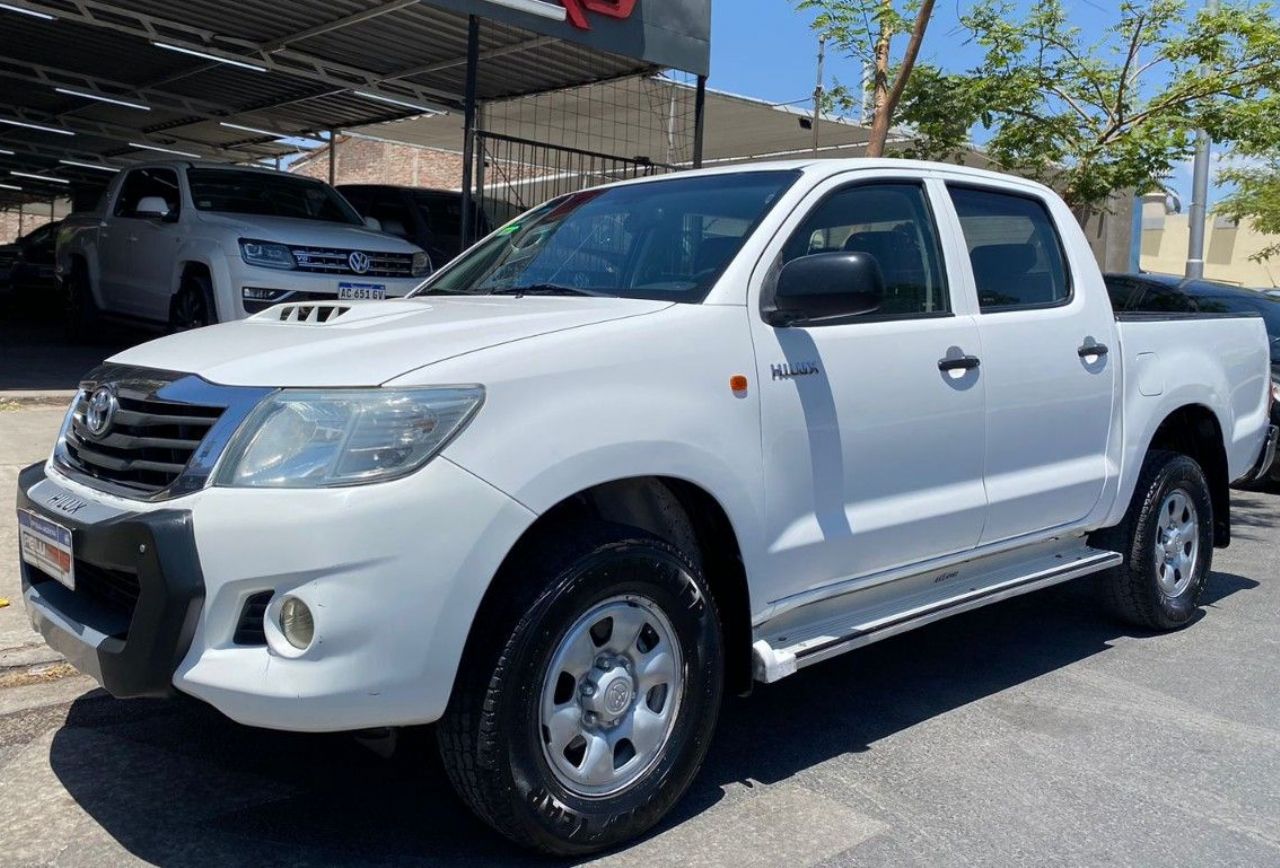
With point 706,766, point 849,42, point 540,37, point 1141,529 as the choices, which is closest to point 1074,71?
point 849,42

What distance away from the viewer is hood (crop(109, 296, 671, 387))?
10.1ft

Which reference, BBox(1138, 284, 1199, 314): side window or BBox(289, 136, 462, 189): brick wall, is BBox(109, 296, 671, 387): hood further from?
BBox(289, 136, 462, 189): brick wall

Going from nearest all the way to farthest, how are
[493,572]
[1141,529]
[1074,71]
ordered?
[493,572] → [1141,529] → [1074,71]

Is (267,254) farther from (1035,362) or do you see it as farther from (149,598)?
(149,598)

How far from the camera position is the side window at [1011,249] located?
471 centimetres

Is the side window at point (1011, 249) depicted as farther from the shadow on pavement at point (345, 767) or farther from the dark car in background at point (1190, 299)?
the dark car in background at point (1190, 299)

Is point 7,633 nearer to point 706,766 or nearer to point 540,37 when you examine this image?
point 706,766

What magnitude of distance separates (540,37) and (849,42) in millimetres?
3161

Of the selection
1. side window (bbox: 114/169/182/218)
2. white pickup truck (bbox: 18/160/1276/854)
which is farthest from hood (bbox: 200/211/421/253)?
white pickup truck (bbox: 18/160/1276/854)

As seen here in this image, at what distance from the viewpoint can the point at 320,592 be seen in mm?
2838

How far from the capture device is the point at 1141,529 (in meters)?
5.42

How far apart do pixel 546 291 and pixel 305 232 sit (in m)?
5.88

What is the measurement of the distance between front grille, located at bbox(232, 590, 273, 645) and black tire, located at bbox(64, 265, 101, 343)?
1057 cm

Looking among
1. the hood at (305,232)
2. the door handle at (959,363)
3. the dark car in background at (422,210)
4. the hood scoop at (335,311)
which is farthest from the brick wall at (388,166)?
the door handle at (959,363)
